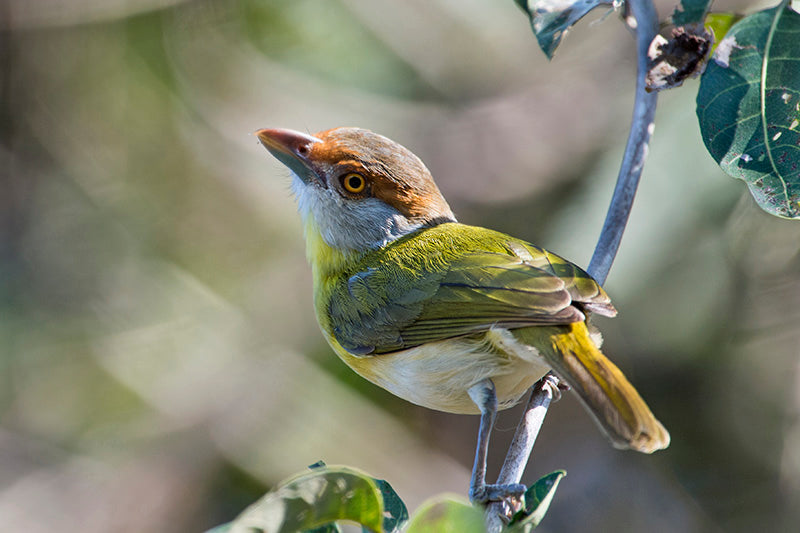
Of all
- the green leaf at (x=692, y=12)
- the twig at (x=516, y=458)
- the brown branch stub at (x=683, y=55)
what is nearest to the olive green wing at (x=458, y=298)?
the twig at (x=516, y=458)

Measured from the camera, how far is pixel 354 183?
3568mm

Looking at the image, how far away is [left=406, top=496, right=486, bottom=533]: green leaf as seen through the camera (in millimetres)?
1782

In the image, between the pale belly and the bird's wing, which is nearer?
the bird's wing

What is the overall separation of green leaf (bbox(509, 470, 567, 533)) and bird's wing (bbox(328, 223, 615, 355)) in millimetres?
608

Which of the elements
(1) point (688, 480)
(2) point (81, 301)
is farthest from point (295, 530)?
(2) point (81, 301)

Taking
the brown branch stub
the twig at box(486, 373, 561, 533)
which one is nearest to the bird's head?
the twig at box(486, 373, 561, 533)

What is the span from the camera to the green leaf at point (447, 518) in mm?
1782

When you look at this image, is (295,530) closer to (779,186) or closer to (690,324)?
(779,186)

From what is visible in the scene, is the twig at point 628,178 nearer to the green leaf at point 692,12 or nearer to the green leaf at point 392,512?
the green leaf at point 692,12

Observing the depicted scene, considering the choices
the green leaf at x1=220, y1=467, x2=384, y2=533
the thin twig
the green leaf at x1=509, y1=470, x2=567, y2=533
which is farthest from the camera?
the thin twig

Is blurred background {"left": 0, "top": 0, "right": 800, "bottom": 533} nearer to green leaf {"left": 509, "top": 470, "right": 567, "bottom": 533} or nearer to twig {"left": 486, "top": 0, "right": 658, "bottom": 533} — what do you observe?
twig {"left": 486, "top": 0, "right": 658, "bottom": 533}

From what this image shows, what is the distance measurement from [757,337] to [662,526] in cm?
132

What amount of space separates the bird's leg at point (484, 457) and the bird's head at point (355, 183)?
0.90 meters

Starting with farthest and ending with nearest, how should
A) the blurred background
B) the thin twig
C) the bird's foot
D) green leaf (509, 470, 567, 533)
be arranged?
1. the blurred background
2. the thin twig
3. the bird's foot
4. green leaf (509, 470, 567, 533)
